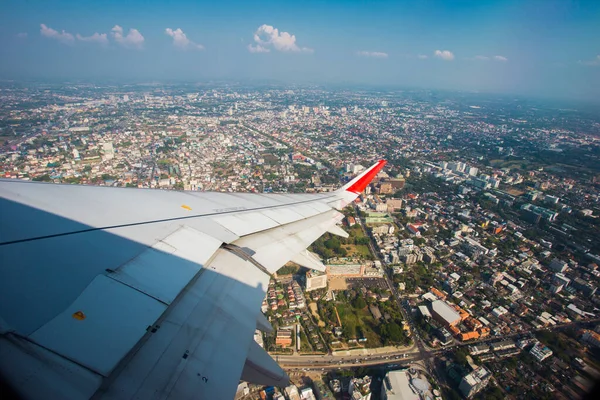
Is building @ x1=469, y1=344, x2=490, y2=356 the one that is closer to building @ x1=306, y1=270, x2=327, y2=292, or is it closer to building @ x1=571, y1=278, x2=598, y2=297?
building @ x1=306, y1=270, x2=327, y2=292

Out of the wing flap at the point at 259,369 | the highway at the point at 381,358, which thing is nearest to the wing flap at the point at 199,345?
the wing flap at the point at 259,369

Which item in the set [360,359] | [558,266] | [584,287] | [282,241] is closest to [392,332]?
[360,359]

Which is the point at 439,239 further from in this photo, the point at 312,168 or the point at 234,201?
the point at 234,201

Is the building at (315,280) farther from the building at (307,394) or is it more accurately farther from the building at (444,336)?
the building at (444,336)

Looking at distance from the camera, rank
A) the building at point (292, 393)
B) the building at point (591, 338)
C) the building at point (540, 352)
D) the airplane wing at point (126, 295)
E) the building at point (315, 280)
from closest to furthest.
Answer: the airplane wing at point (126, 295), the building at point (292, 393), the building at point (540, 352), the building at point (591, 338), the building at point (315, 280)

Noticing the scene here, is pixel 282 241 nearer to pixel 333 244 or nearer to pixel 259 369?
pixel 259 369
